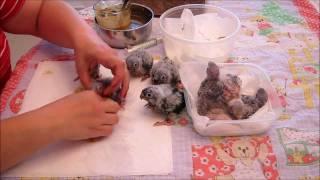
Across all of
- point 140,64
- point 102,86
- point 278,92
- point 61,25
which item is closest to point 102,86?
point 102,86

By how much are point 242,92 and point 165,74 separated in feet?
0.51

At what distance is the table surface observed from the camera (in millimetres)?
613

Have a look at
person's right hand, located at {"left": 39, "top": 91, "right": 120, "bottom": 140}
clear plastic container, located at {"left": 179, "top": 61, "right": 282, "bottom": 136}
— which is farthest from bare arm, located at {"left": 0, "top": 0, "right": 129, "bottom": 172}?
clear plastic container, located at {"left": 179, "top": 61, "right": 282, "bottom": 136}

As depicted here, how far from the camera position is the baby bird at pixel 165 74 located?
0.73 meters

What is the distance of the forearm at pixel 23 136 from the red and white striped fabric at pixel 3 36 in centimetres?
25

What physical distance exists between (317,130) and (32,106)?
548 millimetres

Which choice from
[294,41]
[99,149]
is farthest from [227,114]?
[294,41]

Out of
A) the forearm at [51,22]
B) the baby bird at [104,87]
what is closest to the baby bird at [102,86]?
the baby bird at [104,87]

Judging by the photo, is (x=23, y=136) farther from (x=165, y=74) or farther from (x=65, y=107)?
(x=165, y=74)

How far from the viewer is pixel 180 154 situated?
63 cm

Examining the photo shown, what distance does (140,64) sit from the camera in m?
0.79

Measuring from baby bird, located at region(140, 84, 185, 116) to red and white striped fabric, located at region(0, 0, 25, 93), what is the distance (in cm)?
33

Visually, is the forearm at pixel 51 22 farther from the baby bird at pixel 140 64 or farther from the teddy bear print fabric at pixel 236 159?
the teddy bear print fabric at pixel 236 159

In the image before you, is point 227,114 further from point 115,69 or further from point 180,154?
point 115,69
